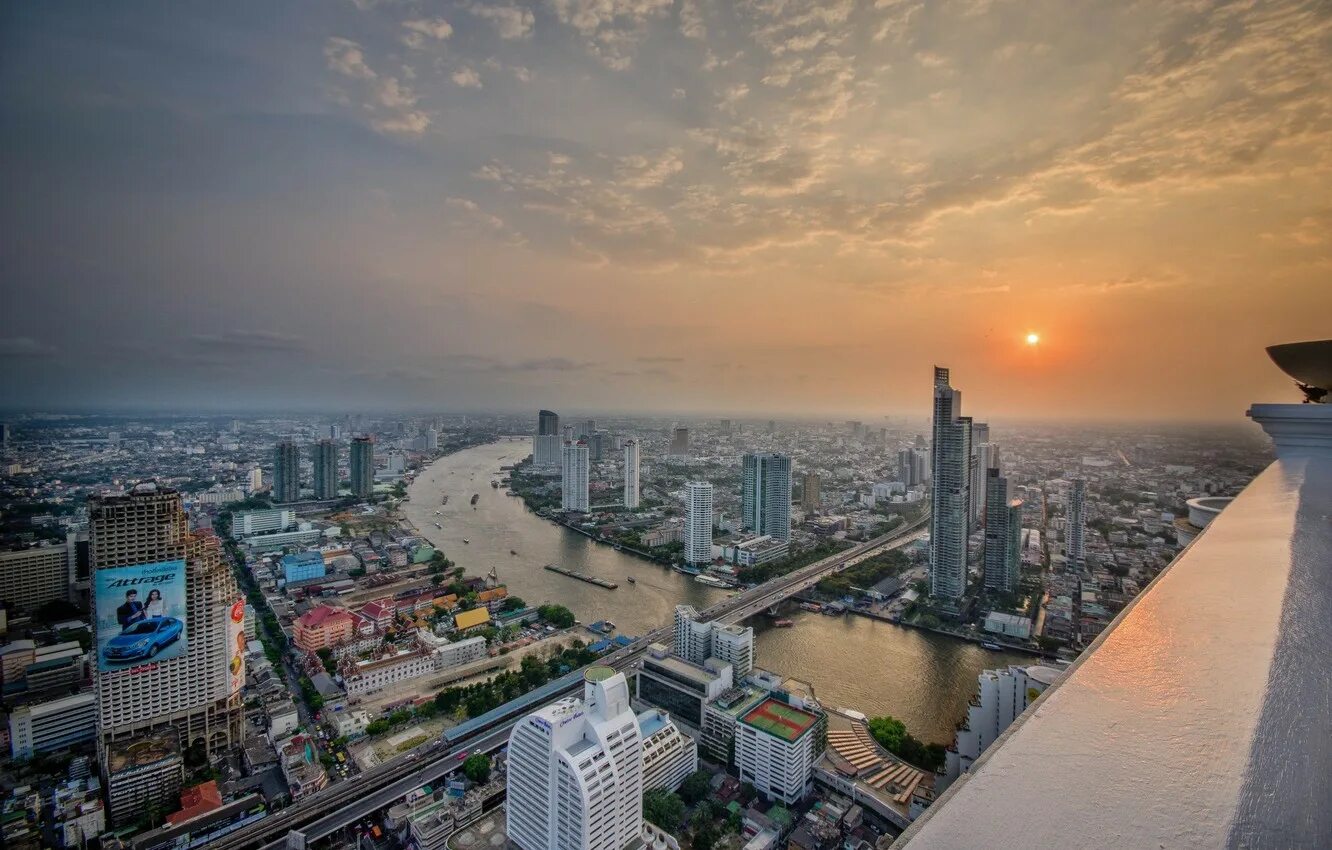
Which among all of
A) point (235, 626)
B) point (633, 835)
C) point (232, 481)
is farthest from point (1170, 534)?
point (232, 481)

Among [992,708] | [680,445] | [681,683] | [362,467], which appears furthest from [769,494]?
[680,445]

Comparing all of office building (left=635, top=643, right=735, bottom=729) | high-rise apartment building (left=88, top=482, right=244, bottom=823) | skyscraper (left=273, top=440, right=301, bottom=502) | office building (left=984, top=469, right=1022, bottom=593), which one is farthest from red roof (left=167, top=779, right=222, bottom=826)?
skyscraper (left=273, top=440, right=301, bottom=502)

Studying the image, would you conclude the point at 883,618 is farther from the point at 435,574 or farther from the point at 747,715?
the point at 435,574

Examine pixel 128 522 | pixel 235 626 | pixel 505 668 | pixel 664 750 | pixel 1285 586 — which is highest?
pixel 1285 586

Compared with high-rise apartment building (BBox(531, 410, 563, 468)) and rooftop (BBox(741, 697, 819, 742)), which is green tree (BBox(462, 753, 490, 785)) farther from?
high-rise apartment building (BBox(531, 410, 563, 468))

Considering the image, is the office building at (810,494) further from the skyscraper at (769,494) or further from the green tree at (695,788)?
the green tree at (695,788)

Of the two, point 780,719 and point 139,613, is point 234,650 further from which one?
point 780,719
